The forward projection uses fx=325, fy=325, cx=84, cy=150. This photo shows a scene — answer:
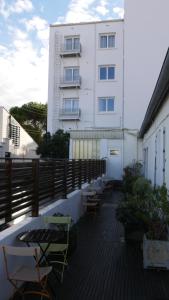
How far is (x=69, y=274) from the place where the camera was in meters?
4.66

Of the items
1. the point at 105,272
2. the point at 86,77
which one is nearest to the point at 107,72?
the point at 86,77

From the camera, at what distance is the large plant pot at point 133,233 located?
6120 mm

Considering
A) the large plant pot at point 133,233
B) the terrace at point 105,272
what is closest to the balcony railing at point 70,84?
the terrace at point 105,272

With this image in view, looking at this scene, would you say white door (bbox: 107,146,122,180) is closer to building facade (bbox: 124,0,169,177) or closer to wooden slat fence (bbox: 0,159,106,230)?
building facade (bbox: 124,0,169,177)

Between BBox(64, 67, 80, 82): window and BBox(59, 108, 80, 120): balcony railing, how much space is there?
2.32m

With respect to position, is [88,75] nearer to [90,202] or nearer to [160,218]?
[90,202]

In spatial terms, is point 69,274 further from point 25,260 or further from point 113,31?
point 113,31

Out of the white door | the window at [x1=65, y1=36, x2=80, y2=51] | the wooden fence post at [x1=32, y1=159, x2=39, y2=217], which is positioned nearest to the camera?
the wooden fence post at [x1=32, y1=159, x2=39, y2=217]

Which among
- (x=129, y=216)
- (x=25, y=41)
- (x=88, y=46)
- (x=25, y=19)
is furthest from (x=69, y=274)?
(x=88, y=46)

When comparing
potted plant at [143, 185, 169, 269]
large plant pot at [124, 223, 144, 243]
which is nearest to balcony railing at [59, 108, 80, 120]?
large plant pot at [124, 223, 144, 243]

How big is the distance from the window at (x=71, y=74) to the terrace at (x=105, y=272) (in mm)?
Answer: 18031

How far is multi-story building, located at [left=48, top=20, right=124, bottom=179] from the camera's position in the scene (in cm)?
2336

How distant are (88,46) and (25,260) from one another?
21.8m

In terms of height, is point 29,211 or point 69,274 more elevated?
point 29,211
